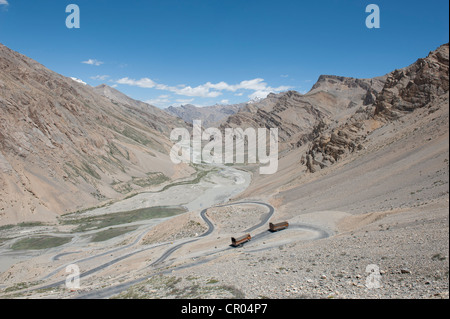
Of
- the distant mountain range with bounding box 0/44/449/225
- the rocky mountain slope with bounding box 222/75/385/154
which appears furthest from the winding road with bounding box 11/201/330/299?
the rocky mountain slope with bounding box 222/75/385/154

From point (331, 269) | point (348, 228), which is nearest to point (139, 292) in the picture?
point (331, 269)

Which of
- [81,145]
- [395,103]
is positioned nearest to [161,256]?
[395,103]

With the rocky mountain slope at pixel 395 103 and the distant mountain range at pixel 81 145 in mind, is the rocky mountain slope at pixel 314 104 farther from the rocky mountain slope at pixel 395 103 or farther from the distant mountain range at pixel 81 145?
the rocky mountain slope at pixel 395 103

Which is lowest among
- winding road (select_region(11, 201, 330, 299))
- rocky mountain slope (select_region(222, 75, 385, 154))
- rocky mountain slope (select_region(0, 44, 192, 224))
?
winding road (select_region(11, 201, 330, 299))

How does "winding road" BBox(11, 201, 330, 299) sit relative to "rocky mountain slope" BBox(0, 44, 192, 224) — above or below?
below

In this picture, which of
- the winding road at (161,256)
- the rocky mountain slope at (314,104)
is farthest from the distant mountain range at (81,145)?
the rocky mountain slope at (314,104)

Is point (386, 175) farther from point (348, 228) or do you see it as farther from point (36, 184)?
point (36, 184)

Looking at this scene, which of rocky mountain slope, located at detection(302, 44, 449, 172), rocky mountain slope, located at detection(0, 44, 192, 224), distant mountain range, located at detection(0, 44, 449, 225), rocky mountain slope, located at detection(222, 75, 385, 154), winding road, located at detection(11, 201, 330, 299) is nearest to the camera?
winding road, located at detection(11, 201, 330, 299)

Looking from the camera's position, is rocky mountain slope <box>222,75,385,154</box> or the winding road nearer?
the winding road

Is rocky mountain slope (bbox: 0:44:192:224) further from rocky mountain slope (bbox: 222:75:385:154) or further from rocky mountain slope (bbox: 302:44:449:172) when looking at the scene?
rocky mountain slope (bbox: 222:75:385:154)
